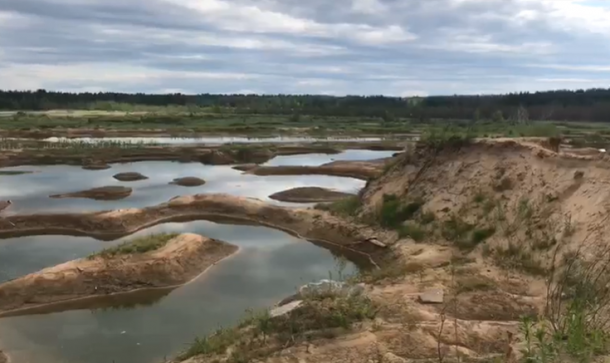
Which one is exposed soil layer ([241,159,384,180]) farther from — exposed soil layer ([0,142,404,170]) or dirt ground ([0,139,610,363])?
dirt ground ([0,139,610,363])

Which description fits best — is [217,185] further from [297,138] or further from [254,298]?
[297,138]

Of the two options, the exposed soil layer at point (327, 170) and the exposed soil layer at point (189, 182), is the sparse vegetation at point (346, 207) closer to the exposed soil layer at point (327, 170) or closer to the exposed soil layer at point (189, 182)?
the exposed soil layer at point (189, 182)

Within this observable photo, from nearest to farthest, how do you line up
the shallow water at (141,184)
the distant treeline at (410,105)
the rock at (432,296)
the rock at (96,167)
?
the rock at (432,296)
the shallow water at (141,184)
the rock at (96,167)
the distant treeline at (410,105)

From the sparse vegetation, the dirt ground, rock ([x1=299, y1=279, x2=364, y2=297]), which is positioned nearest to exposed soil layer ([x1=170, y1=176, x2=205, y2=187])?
the dirt ground

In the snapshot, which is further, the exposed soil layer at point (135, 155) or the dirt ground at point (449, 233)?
the exposed soil layer at point (135, 155)

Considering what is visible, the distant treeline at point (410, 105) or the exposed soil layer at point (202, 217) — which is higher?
the distant treeline at point (410, 105)

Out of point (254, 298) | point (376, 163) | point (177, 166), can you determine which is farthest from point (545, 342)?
point (177, 166)

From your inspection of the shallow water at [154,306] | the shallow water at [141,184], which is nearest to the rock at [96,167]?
the shallow water at [141,184]
